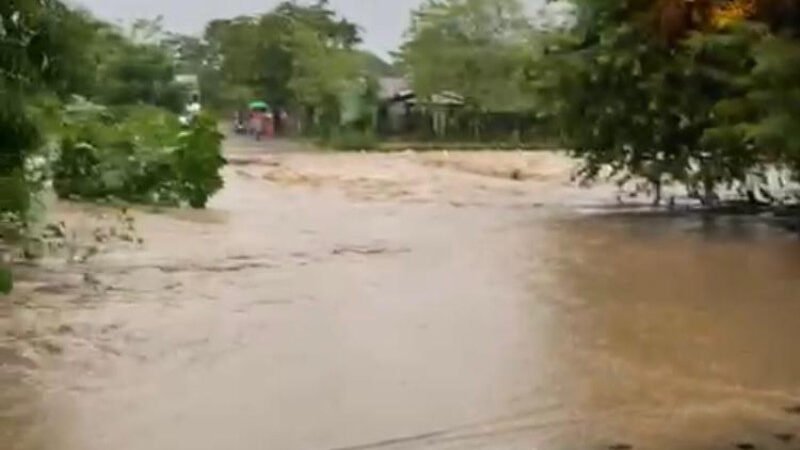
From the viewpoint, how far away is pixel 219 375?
27.8ft

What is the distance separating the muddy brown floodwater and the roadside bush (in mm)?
1492

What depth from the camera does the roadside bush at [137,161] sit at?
2083 cm

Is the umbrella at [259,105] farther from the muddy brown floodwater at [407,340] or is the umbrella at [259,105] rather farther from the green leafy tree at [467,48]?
the muddy brown floodwater at [407,340]

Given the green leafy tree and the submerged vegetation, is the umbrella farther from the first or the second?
the submerged vegetation

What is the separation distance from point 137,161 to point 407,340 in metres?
12.5

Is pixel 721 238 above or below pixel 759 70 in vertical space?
below

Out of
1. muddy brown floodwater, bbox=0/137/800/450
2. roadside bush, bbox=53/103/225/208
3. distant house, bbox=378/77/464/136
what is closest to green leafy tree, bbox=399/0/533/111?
distant house, bbox=378/77/464/136

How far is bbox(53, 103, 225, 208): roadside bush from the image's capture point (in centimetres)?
2083

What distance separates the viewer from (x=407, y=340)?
9891 millimetres

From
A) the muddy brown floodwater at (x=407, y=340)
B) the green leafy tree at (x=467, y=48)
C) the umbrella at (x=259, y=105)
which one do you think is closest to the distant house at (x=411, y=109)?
the green leafy tree at (x=467, y=48)

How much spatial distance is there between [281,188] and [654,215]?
30.1ft

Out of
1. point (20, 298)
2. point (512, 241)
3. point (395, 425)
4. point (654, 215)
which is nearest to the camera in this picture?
point (395, 425)

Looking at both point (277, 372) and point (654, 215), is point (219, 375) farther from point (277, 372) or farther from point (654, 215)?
point (654, 215)

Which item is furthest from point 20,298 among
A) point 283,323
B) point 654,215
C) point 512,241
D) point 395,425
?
point 654,215
